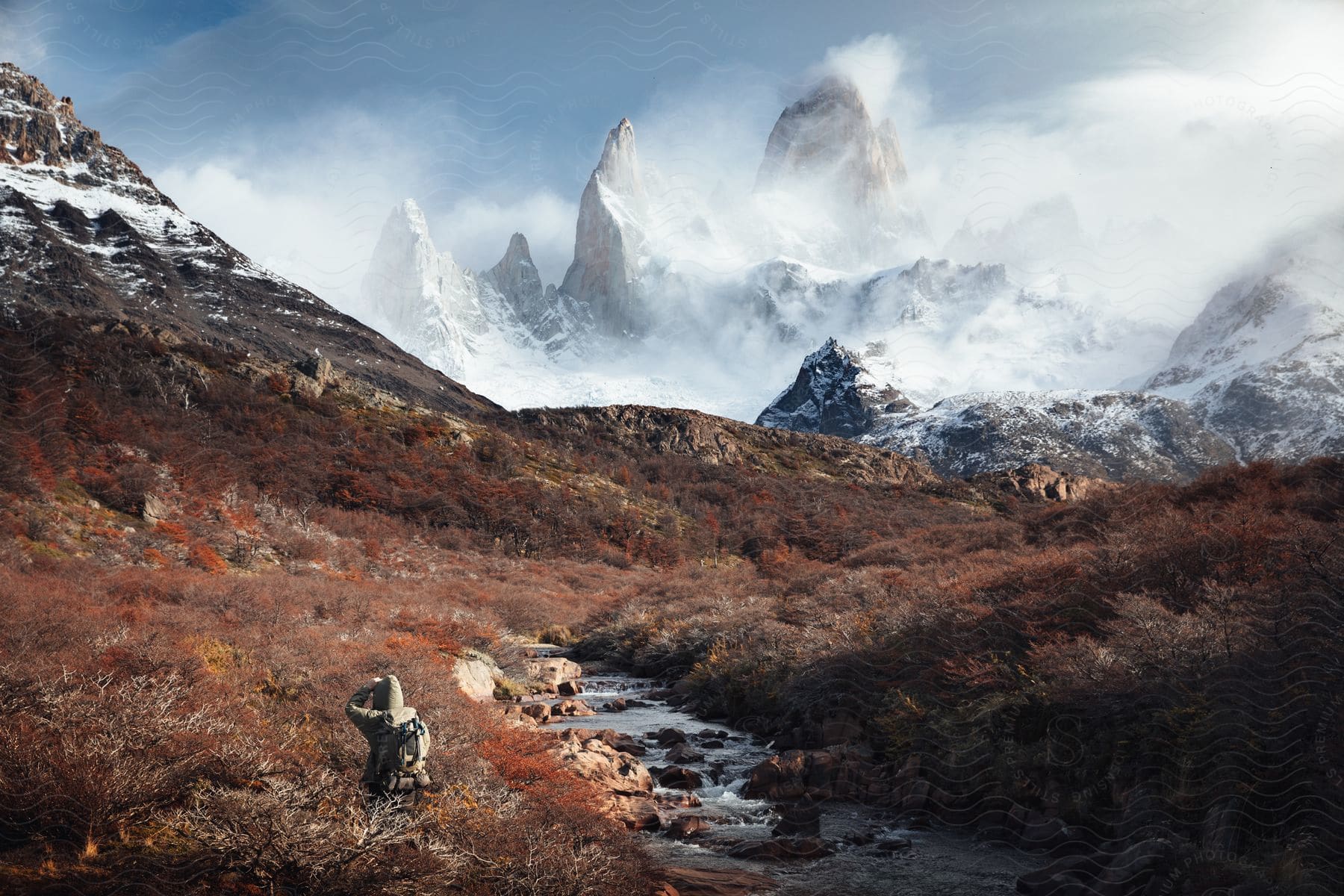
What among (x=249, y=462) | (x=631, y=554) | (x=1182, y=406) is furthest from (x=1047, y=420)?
(x=249, y=462)

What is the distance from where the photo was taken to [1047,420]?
194 m

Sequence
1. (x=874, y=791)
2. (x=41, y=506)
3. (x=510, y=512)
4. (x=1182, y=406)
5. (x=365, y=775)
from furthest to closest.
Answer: (x=1182, y=406)
(x=510, y=512)
(x=41, y=506)
(x=874, y=791)
(x=365, y=775)

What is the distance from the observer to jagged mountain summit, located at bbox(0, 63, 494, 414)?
130 m

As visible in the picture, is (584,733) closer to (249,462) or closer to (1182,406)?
(249,462)

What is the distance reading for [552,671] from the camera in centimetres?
2533

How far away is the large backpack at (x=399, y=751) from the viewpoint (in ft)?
24.7

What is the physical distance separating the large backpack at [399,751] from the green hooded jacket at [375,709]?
51 millimetres

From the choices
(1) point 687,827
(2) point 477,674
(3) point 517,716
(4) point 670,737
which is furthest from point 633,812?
(2) point 477,674

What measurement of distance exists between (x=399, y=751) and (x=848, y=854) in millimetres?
7013

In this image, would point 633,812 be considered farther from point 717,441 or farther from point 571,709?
point 717,441

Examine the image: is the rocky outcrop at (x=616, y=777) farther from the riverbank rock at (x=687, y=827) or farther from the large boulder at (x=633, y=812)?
the riverbank rock at (x=687, y=827)

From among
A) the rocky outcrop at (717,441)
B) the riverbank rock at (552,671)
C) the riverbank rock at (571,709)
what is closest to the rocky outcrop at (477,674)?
the riverbank rock at (552,671)

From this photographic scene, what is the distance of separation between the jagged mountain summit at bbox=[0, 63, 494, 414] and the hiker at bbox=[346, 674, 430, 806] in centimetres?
11610

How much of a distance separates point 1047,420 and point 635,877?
698ft
